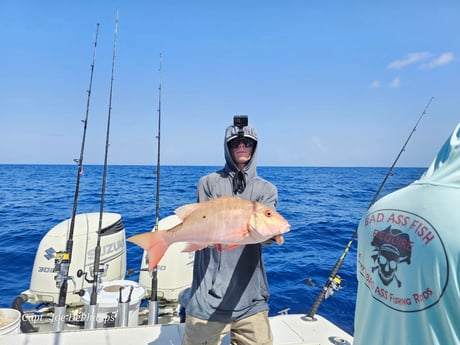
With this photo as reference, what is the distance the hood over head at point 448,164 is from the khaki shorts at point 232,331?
2.00m

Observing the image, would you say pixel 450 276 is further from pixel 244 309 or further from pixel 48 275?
pixel 48 275

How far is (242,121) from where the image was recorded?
2.81 m

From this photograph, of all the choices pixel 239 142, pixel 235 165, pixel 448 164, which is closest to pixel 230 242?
pixel 235 165

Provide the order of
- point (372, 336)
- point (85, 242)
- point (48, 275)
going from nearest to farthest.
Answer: point (372, 336), point (48, 275), point (85, 242)

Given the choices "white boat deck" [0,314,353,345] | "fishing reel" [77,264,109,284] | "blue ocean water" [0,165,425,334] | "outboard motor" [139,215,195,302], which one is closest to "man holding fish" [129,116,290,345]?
"white boat deck" [0,314,353,345]

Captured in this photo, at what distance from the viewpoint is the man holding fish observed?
2.09 m

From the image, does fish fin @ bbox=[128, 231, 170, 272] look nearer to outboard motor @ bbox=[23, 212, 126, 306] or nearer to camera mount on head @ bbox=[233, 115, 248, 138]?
camera mount on head @ bbox=[233, 115, 248, 138]

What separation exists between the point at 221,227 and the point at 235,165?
0.85 m

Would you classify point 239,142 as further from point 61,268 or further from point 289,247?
point 289,247

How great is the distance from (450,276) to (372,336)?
455 mm

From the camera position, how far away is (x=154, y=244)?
220 centimetres

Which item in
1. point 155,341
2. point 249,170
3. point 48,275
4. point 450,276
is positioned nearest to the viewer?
point 450,276

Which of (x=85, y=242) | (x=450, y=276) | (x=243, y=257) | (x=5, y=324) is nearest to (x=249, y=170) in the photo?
(x=243, y=257)

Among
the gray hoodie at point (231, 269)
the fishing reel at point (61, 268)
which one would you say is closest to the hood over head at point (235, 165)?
the gray hoodie at point (231, 269)
